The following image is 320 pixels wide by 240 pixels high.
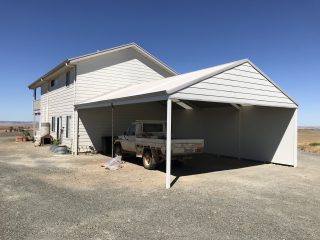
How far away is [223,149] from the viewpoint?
17531mm

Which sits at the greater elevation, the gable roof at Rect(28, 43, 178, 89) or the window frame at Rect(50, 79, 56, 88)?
the gable roof at Rect(28, 43, 178, 89)

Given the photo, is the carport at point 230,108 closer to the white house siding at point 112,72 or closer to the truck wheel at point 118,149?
the truck wheel at point 118,149

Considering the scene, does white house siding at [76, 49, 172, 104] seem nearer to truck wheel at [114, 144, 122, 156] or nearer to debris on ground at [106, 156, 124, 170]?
truck wheel at [114, 144, 122, 156]

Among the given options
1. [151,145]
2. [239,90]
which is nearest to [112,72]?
[151,145]

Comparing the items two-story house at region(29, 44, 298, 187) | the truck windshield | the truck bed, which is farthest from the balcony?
the truck bed

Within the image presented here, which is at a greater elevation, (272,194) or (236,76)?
(236,76)

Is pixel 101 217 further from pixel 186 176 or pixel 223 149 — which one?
pixel 223 149

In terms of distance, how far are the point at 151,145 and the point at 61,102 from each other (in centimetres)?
1063

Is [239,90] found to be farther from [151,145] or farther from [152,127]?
[152,127]

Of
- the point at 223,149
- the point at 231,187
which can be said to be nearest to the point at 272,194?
the point at 231,187

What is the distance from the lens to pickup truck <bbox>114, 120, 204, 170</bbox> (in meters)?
11.8

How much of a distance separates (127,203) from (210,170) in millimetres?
5904

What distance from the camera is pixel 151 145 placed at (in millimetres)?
12281

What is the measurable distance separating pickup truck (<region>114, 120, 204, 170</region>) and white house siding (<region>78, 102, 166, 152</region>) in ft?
9.79
